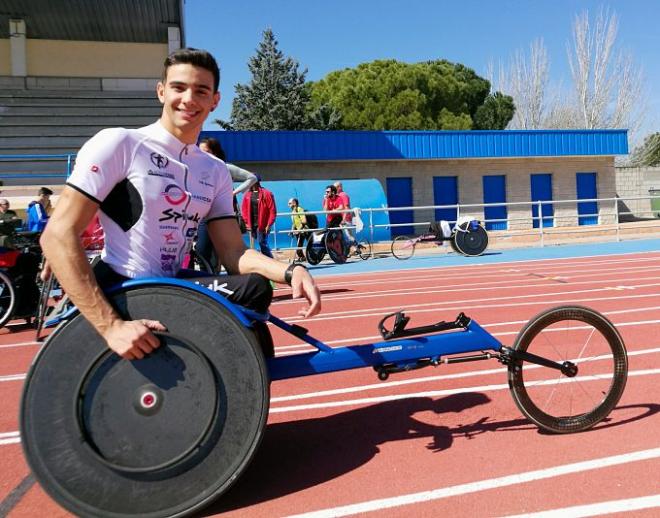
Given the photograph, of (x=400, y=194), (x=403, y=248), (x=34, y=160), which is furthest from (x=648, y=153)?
(x=34, y=160)

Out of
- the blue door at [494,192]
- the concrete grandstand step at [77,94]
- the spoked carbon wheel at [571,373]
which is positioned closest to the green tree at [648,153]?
the blue door at [494,192]

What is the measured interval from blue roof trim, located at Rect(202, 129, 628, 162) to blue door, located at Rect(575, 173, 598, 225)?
1.38 m

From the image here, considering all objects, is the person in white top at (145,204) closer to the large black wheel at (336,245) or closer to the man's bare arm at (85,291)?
the man's bare arm at (85,291)

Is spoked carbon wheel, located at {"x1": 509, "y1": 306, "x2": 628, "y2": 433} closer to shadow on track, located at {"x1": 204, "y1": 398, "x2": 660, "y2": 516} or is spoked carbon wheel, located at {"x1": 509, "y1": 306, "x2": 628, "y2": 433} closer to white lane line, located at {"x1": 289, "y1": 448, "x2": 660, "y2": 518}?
shadow on track, located at {"x1": 204, "y1": 398, "x2": 660, "y2": 516}

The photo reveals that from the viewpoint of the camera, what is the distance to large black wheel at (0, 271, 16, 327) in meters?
6.68

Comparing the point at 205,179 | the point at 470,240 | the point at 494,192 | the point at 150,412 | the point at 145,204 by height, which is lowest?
the point at 150,412

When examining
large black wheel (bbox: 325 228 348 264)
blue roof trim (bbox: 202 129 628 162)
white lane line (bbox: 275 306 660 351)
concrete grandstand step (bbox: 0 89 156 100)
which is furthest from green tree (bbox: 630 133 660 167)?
white lane line (bbox: 275 306 660 351)

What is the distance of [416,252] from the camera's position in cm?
1625

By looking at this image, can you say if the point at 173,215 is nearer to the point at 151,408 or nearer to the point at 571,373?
the point at 151,408

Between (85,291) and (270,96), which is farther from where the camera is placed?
(270,96)

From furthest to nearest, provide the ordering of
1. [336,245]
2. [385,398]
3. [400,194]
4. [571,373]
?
1. [400,194]
2. [336,245]
3. [385,398]
4. [571,373]

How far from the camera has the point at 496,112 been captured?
1864 inches

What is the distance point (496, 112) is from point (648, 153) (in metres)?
16.1

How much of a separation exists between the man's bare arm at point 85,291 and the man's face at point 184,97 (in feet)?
1.82
